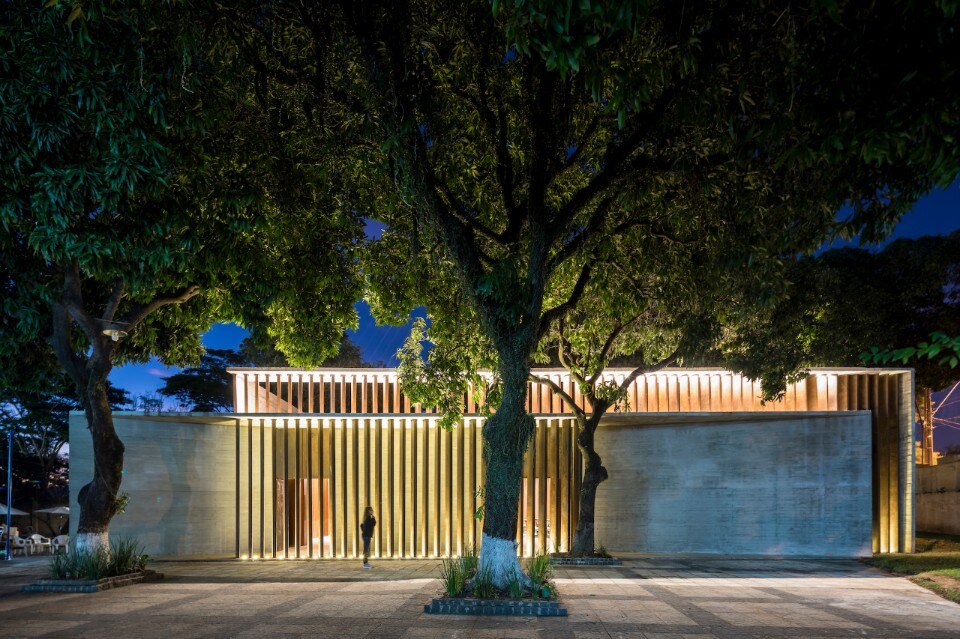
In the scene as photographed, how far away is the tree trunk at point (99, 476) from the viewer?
1345 cm

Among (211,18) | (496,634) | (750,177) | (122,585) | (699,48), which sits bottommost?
(122,585)

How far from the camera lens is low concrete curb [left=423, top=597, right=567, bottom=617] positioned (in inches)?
381

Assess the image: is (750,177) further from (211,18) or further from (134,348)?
(134,348)

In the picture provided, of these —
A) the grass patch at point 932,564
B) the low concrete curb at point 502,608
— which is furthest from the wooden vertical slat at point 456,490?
the grass patch at point 932,564

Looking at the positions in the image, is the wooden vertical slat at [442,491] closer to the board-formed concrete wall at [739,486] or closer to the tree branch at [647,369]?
the board-formed concrete wall at [739,486]

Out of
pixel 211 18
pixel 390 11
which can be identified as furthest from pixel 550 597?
pixel 211 18

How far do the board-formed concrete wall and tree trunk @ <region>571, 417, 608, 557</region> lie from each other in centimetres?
212

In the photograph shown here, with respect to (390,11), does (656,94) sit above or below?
below

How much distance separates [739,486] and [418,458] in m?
8.63

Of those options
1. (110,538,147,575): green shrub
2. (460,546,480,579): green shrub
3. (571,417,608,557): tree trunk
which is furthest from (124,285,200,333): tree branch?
(571,417,608,557): tree trunk

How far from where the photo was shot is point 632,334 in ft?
53.8

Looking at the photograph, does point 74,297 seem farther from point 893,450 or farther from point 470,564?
point 893,450

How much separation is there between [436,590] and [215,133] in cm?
869

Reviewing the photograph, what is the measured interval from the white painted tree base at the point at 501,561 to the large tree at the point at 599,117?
2cm
